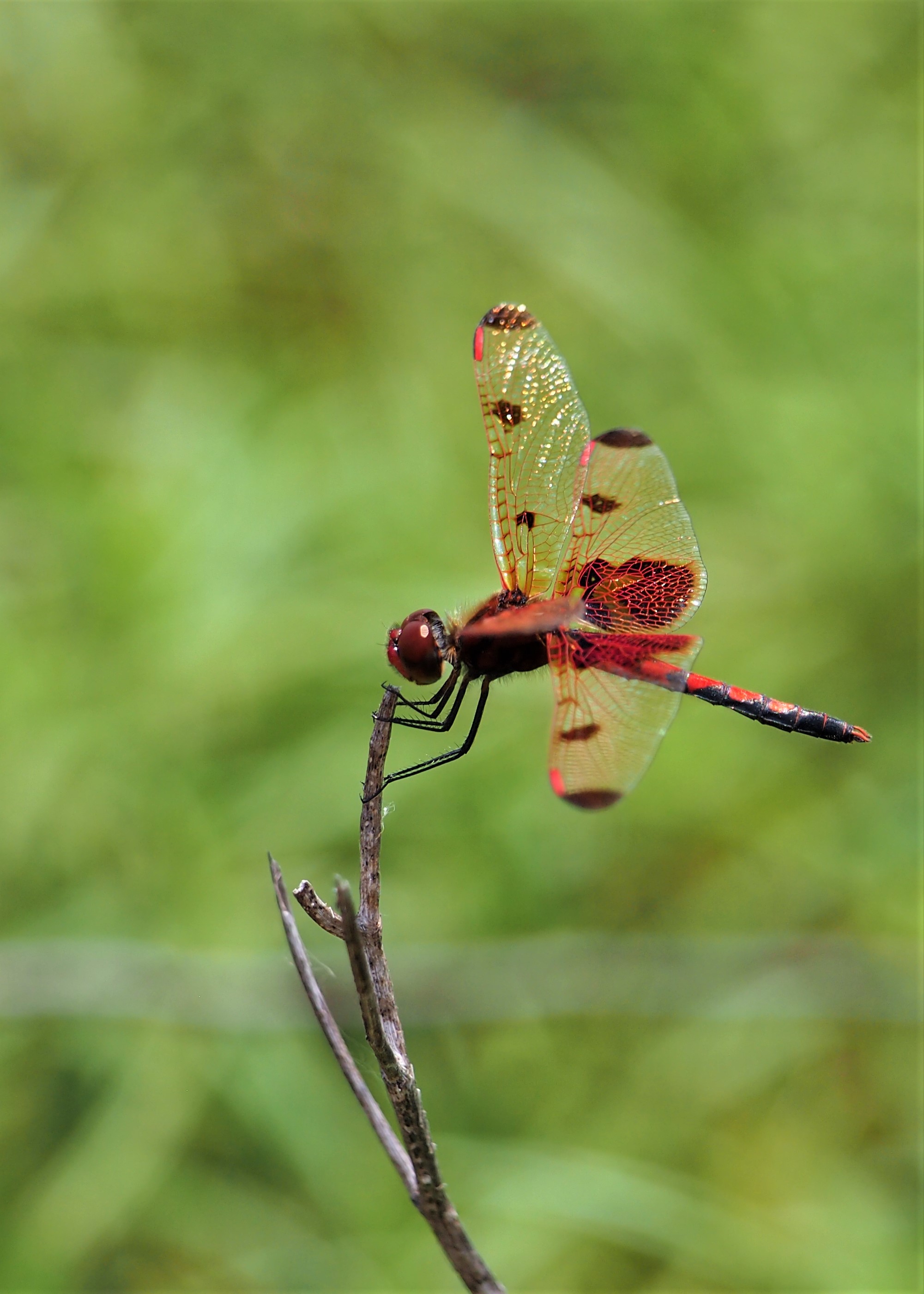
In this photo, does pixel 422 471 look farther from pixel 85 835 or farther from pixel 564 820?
pixel 85 835

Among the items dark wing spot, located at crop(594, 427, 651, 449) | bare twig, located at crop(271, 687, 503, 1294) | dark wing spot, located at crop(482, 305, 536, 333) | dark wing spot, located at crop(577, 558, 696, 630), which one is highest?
dark wing spot, located at crop(482, 305, 536, 333)

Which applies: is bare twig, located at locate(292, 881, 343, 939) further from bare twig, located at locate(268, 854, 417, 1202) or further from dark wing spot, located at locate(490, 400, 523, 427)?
dark wing spot, located at locate(490, 400, 523, 427)

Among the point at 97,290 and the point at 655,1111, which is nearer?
the point at 655,1111

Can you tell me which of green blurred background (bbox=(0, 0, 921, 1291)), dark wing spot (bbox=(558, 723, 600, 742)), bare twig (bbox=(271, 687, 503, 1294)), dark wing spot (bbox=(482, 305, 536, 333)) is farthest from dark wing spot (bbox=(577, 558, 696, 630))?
bare twig (bbox=(271, 687, 503, 1294))

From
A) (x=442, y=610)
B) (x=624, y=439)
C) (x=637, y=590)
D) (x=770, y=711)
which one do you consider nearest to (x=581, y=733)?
(x=637, y=590)

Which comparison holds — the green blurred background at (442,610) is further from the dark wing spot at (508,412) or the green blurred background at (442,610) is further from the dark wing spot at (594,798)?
the dark wing spot at (508,412)

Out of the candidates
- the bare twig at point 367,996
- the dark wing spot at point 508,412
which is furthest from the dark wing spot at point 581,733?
the bare twig at point 367,996

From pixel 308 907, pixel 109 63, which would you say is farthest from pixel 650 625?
pixel 109 63
